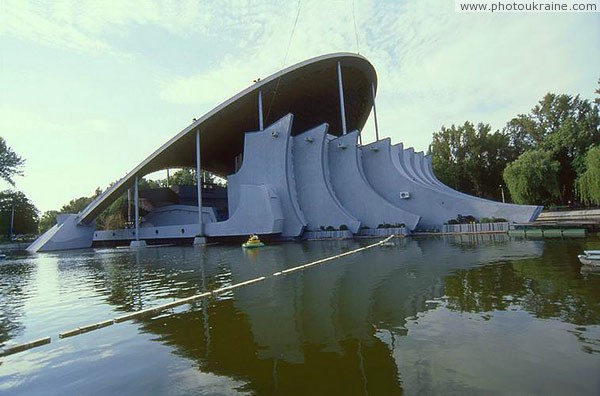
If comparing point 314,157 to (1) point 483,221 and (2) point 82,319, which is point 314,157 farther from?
(2) point 82,319

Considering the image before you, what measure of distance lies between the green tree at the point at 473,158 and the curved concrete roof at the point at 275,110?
13.2 metres

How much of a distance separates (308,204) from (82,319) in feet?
91.4

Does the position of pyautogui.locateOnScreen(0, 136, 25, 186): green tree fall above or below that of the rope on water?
above

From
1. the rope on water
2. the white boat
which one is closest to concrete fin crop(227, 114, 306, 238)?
the rope on water

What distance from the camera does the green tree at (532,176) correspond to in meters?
39.3

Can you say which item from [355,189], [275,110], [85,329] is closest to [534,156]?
[355,189]

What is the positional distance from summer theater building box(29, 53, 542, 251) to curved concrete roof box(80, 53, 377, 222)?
5.9 inches

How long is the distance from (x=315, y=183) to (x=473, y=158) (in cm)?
2972

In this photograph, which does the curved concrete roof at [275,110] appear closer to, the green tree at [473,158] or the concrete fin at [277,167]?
the concrete fin at [277,167]

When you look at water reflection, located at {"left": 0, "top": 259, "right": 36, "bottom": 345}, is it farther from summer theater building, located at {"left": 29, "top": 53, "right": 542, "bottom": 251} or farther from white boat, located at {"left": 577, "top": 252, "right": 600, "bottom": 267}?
summer theater building, located at {"left": 29, "top": 53, "right": 542, "bottom": 251}

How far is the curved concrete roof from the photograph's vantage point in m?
37.9

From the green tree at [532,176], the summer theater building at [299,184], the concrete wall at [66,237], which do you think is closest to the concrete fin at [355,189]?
the summer theater building at [299,184]

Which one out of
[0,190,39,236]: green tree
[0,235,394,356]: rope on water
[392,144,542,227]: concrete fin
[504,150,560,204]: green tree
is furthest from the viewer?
[0,190,39,236]: green tree

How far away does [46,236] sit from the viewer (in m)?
42.1
